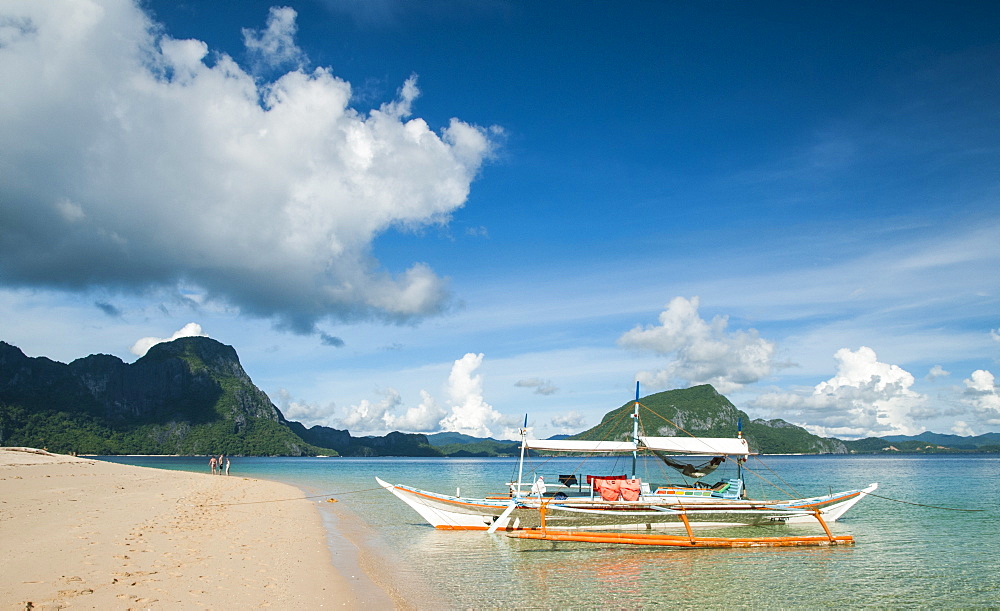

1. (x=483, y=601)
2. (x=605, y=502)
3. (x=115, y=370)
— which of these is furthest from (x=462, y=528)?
(x=115, y=370)

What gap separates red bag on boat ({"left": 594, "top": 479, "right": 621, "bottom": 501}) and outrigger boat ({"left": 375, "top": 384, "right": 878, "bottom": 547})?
0.13 feet

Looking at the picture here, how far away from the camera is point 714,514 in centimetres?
2392

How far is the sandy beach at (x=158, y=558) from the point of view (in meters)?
10.1

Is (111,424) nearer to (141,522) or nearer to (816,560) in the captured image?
(141,522)

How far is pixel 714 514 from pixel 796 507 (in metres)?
4.47

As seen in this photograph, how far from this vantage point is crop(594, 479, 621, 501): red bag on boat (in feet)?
77.9

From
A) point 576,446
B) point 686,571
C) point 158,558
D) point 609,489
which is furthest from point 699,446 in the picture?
point 158,558

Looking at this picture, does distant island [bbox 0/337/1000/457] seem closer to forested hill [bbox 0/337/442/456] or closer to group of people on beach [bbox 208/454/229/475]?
forested hill [bbox 0/337/442/456]

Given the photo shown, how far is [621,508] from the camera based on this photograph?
22.9 meters

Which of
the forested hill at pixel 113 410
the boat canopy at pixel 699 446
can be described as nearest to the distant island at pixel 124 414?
the forested hill at pixel 113 410

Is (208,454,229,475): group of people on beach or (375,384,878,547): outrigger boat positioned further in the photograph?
(208,454,229,475): group of people on beach

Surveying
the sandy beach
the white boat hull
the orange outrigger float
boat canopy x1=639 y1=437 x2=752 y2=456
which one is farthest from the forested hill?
boat canopy x1=639 y1=437 x2=752 y2=456

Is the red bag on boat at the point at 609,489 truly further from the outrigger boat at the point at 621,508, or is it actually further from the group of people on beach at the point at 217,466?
the group of people on beach at the point at 217,466

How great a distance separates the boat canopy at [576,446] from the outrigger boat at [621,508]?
0.04 meters
